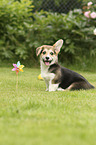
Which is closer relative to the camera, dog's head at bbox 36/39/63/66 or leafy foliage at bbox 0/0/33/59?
dog's head at bbox 36/39/63/66

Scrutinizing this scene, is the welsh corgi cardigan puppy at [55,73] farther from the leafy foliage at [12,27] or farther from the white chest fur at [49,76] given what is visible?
the leafy foliage at [12,27]

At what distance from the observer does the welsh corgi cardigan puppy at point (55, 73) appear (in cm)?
396

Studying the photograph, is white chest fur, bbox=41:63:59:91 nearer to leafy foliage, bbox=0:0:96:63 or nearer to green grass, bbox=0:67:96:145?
green grass, bbox=0:67:96:145

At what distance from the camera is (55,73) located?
405cm

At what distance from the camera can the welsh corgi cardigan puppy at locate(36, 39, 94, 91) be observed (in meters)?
3.96

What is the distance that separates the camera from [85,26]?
8.06 metres

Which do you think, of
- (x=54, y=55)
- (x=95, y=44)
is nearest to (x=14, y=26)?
(x=95, y=44)

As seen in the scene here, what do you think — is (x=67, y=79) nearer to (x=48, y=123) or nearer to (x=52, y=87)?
(x=52, y=87)

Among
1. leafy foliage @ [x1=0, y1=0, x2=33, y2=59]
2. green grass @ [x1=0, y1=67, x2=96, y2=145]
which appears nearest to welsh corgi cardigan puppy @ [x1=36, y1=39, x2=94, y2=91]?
green grass @ [x1=0, y1=67, x2=96, y2=145]

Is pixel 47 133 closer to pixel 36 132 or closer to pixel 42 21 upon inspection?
pixel 36 132

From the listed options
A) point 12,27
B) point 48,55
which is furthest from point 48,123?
point 12,27

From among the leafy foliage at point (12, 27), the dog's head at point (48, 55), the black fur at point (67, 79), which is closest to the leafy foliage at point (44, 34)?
the leafy foliage at point (12, 27)

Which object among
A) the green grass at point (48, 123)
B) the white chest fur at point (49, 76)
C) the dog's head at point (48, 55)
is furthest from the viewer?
the white chest fur at point (49, 76)

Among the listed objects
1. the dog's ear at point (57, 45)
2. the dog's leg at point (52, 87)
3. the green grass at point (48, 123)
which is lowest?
the dog's leg at point (52, 87)
